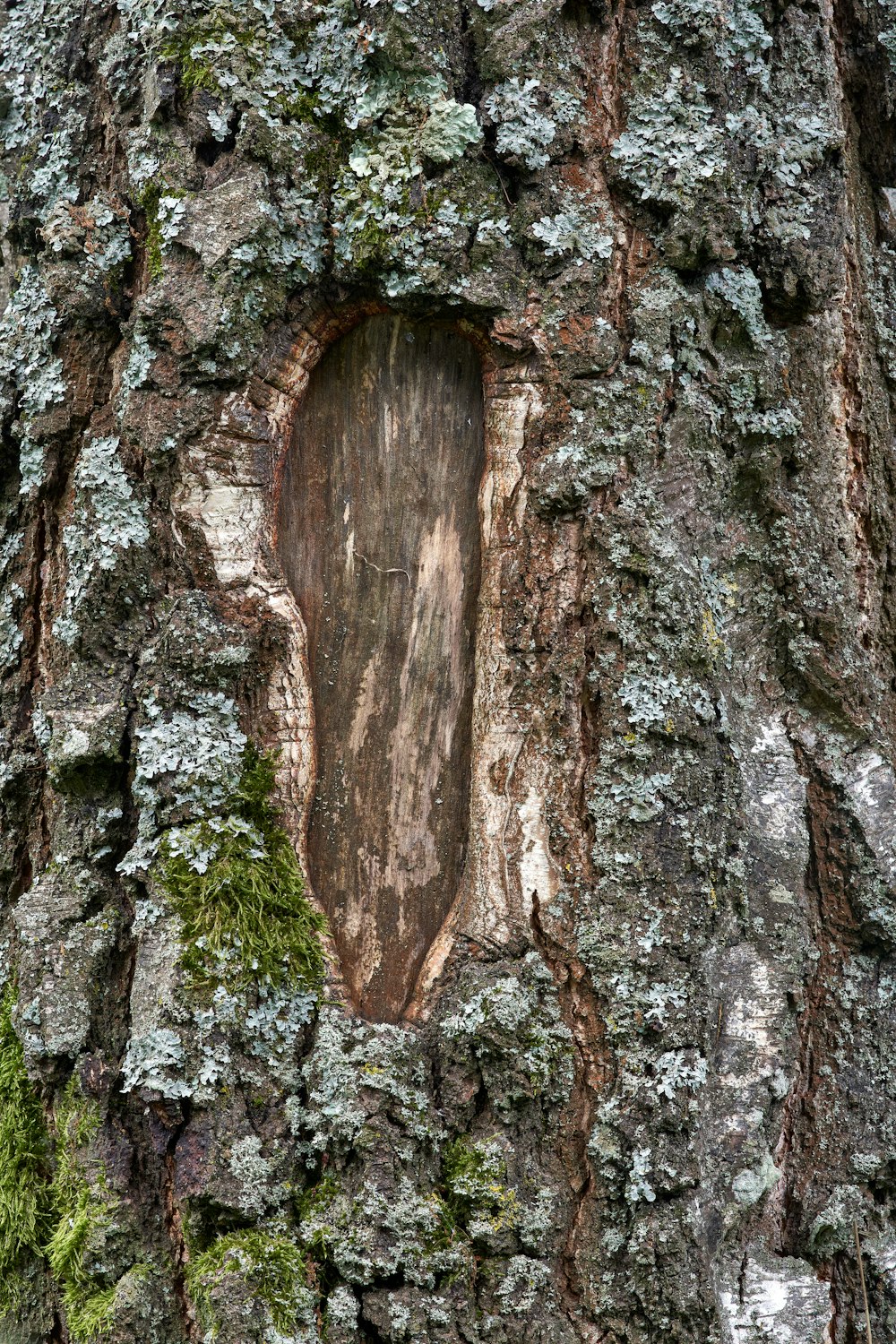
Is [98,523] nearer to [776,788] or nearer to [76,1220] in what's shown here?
[76,1220]

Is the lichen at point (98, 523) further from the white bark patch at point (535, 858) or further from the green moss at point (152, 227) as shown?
the white bark patch at point (535, 858)

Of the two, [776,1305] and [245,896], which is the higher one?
[245,896]

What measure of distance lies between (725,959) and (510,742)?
1.95 feet

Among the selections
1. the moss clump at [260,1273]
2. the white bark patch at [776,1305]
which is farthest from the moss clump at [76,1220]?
the white bark patch at [776,1305]

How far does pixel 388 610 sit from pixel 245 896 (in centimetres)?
62

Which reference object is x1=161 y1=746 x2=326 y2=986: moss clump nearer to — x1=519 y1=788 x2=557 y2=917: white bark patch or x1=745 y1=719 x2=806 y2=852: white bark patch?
x1=519 y1=788 x2=557 y2=917: white bark patch

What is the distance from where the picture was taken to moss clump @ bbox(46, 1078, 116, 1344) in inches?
71.4

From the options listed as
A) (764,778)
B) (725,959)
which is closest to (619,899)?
(725,959)

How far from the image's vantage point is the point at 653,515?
1.87 m

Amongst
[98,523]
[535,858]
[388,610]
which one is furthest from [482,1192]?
[98,523]

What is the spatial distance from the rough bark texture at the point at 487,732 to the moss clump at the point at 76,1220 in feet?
0.04

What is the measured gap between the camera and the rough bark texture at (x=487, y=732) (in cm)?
176

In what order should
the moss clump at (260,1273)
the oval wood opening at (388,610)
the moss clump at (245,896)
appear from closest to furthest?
the moss clump at (260,1273), the moss clump at (245,896), the oval wood opening at (388,610)

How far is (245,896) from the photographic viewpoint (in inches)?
72.6
